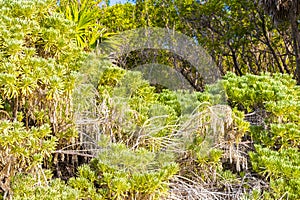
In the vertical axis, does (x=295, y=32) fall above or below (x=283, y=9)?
below

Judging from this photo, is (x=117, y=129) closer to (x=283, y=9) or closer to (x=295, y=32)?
(x=283, y=9)

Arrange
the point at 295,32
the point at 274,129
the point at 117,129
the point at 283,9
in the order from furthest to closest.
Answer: the point at 295,32 → the point at 283,9 → the point at 117,129 → the point at 274,129

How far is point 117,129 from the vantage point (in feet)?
15.0

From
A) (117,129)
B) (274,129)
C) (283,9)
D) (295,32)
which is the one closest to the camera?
(274,129)

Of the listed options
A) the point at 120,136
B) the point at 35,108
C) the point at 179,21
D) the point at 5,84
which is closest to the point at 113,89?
the point at 120,136

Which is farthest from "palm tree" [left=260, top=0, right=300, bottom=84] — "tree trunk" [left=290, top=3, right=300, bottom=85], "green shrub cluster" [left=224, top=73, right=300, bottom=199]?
"green shrub cluster" [left=224, top=73, right=300, bottom=199]

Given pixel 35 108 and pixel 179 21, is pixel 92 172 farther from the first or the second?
pixel 179 21

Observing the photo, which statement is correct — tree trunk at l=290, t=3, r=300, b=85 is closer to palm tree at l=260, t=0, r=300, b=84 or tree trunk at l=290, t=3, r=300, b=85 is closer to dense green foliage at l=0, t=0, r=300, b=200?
palm tree at l=260, t=0, r=300, b=84

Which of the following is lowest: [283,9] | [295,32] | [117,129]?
[117,129]

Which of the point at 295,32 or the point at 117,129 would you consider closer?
the point at 117,129

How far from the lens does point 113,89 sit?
4750 millimetres

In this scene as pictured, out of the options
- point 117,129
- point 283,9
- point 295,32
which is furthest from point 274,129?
point 295,32

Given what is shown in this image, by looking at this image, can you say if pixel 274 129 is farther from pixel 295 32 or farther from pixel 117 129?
pixel 295 32

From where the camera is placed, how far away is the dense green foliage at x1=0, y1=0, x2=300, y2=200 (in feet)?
11.5
